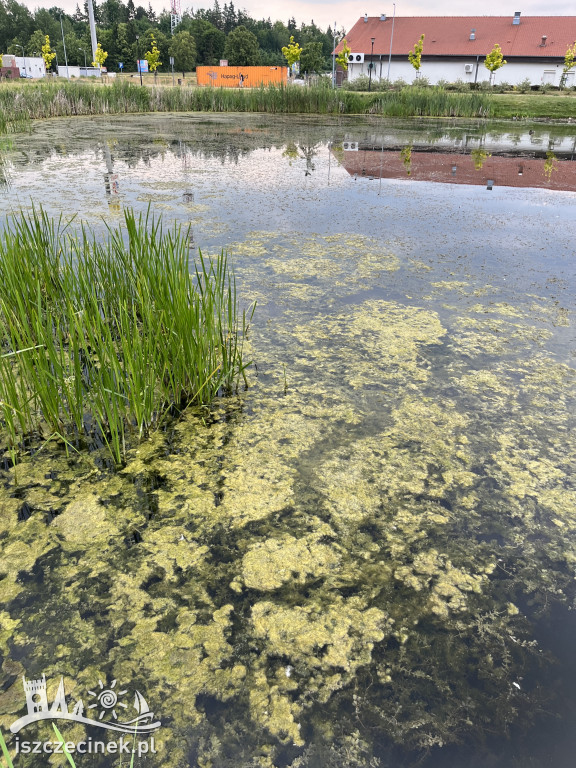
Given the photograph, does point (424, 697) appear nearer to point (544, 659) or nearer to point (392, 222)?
point (544, 659)

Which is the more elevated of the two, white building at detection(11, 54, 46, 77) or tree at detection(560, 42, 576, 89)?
white building at detection(11, 54, 46, 77)

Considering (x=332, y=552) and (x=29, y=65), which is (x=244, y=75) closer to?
(x=29, y=65)

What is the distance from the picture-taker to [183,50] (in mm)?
35219

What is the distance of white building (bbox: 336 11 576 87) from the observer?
2259 centimetres

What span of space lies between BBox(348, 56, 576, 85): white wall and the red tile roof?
42 cm

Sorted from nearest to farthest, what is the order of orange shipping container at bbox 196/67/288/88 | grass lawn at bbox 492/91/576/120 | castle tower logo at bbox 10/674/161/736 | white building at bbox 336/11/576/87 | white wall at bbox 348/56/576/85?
castle tower logo at bbox 10/674/161/736, grass lawn at bbox 492/91/576/120, white wall at bbox 348/56/576/85, white building at bbox 336/11/576/87, orange shipping container at bbox 196/67/288/88

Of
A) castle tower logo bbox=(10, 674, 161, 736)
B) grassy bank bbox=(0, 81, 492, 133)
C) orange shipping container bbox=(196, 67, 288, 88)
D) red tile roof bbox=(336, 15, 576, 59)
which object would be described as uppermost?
red tile roof bbox=(336, 15, 576, 59)

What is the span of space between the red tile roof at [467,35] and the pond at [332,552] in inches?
1051

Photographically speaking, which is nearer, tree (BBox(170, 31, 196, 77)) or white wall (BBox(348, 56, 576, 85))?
white wall (BBox(348, 56, 576, 85))

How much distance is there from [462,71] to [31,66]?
22429 mm

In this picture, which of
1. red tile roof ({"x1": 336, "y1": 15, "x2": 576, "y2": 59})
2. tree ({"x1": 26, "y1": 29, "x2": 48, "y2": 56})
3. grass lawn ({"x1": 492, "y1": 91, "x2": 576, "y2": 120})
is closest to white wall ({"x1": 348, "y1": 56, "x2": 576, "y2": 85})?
red tile roof ({"x1": 336, "y1": 15, "x2": 576, "y2": 59})

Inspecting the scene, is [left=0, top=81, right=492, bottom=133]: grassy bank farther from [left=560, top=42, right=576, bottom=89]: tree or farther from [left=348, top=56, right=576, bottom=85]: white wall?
[left=348, top=56, right=576, bottom=85]: white wall

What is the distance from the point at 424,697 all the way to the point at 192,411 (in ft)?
3.30

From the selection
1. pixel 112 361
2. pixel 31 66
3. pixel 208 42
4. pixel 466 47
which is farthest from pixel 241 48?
pixel 112 361
